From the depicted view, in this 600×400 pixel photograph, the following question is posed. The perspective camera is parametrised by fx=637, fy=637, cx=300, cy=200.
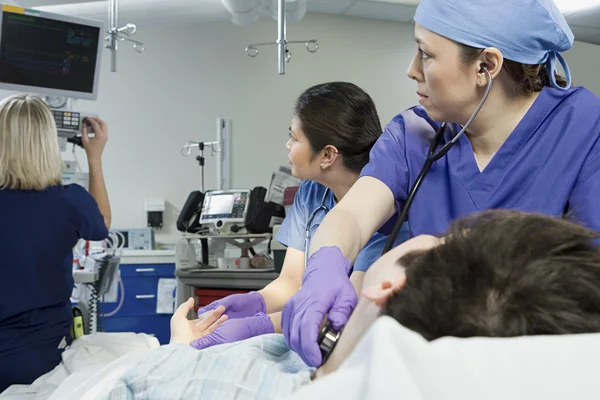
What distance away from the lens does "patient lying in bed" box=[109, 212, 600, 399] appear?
48 cm

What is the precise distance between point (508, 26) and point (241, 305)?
3.08 ft

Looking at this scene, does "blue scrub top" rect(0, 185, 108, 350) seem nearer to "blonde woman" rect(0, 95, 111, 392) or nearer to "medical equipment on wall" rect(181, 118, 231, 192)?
"blonde woman" rect(0, 95, 111, 392)

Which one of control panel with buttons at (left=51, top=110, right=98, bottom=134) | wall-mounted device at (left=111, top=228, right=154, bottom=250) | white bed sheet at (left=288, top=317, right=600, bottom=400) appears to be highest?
control panel with buttons at (left=51, top=110, right=98, bottom=134)

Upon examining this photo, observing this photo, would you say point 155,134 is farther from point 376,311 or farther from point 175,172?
point 376,311

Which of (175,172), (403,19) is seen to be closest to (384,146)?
(175,172)

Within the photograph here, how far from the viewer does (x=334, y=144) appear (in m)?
1.83

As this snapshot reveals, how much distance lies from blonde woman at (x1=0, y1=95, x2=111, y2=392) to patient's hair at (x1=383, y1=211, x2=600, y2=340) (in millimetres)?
1811

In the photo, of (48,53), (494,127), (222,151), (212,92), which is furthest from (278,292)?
(212,92)

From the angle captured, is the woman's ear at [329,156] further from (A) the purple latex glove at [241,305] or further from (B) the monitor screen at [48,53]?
(B) the monitor screen at [48,53]

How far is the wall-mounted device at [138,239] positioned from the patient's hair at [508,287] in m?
5.04

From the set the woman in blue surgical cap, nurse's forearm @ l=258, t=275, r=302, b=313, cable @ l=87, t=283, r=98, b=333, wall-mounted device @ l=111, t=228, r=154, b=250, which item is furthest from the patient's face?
wall-mounted device @ l=111, t=228, r=154, b=250

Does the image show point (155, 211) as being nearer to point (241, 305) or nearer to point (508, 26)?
point (241, 305)

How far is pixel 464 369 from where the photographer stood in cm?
42

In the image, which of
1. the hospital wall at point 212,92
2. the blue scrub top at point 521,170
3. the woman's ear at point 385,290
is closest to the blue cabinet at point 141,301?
the hospital wall at point 212,92
